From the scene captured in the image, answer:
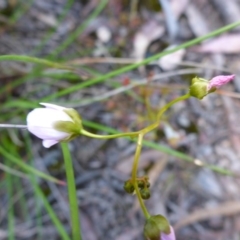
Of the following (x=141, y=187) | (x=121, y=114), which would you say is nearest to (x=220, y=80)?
(x=141, y=187)

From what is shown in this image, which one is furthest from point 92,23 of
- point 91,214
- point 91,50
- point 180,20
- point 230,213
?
point 230,213

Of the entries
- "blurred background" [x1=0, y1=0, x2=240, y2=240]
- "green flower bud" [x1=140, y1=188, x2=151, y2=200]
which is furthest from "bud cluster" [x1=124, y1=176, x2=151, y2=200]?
"blurred background" [x1=0, y1=0, x2=240, y2=240]

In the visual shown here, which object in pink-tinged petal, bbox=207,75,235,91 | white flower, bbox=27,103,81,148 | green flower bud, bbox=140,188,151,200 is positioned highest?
white flower, bbox=27,103,81,148

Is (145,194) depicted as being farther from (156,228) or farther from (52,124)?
(52,124)

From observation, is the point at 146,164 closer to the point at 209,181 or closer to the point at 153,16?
the point at 209,181

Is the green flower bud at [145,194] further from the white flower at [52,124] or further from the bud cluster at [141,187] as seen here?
the white flower at [52,124]

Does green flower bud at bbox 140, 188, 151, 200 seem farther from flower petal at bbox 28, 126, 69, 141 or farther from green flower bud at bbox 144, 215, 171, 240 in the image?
flower petal at bbox 28, 126, 69, 141

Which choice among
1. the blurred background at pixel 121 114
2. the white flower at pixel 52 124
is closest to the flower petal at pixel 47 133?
the white flower at pixel 52 124

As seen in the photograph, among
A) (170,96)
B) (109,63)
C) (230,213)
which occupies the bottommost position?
(230,213)
